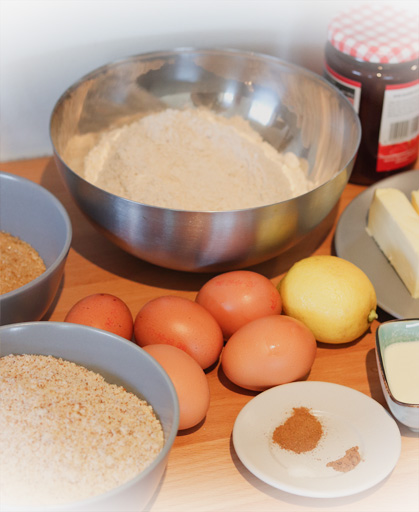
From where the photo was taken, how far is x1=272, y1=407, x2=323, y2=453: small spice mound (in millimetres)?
768

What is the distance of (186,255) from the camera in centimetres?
94

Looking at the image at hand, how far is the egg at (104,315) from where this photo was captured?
849 mm

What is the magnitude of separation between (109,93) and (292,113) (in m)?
0.33

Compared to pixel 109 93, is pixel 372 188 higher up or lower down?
lower down

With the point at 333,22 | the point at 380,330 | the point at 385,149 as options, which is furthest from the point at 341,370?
the point at 333,22

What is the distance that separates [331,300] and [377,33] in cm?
52

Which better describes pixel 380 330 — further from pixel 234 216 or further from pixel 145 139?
pixel 145 139

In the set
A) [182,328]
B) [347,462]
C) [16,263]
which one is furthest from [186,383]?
[16,263]

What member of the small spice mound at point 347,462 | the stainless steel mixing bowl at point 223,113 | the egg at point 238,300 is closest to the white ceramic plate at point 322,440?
the small spice mound at point 347,462

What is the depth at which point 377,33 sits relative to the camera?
114 cm

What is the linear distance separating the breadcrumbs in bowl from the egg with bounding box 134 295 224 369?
0.30 feet

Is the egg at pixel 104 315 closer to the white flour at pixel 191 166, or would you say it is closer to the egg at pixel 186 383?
the egg at pixel 186 383

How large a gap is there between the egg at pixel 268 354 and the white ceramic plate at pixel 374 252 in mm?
180

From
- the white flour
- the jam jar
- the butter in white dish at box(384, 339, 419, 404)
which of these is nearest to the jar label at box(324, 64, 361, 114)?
the jam jar
